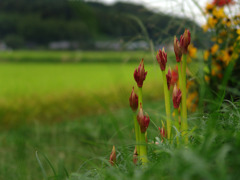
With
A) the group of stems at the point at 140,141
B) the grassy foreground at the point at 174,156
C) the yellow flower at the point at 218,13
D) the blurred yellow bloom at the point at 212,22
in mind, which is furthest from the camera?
the yellow flower at the point at 218,13

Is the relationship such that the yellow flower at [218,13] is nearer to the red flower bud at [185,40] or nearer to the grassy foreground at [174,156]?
the grassy foreground at [174,156]

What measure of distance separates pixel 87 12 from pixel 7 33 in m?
7.43

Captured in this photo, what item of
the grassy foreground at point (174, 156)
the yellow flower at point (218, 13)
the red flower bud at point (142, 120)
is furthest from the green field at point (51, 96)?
the red flower bud at point (142, 120)

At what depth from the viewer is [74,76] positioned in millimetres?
6934

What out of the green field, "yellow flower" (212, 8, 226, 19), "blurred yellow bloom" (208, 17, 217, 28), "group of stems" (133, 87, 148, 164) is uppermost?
"yellow flower" (212, 8, 226, 19)

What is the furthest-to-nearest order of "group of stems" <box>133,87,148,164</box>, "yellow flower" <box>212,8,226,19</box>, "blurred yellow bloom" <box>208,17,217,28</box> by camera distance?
"yellow flower" <box>212,8,226,19</box> < "blurred yellow bloom" <box>208,17,217,28</box> < "group of stems" <box>133,87,148,164</box>

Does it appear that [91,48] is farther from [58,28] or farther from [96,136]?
[58,28]

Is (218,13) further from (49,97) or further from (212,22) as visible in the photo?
(49,97)

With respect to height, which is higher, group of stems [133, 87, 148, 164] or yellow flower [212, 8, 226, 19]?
yellow flower [212, 8, 226, 19]

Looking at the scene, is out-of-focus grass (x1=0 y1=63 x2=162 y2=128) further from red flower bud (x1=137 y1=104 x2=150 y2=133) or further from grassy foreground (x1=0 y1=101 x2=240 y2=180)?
red flower bud (x1=137 y1=104 x2=150 y2=133)

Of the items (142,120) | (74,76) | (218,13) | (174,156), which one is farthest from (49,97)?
(174,156)

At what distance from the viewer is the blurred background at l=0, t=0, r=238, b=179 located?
3.59 feet

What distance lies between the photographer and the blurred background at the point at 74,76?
1093 mm

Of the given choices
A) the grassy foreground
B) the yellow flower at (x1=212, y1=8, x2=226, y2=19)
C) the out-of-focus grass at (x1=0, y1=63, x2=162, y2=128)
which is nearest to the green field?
the out-of-focus grass at (x1=0, y1=63, x2=162, y2=128)
